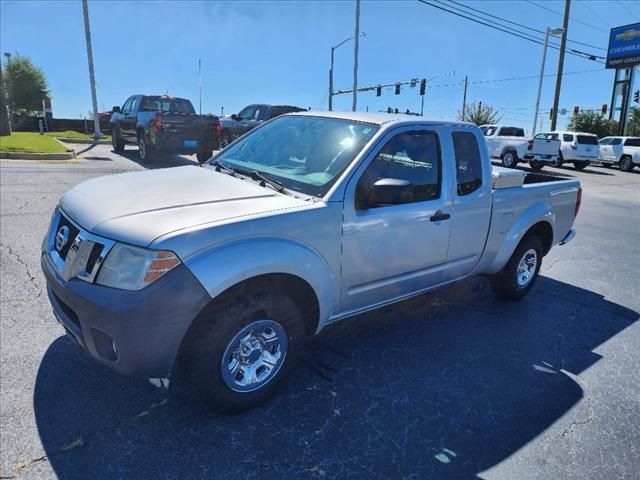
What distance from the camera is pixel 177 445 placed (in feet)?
8.64

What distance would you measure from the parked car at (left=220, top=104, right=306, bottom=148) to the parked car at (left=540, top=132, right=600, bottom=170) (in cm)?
1363

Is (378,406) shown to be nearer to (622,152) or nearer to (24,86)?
(622,152)

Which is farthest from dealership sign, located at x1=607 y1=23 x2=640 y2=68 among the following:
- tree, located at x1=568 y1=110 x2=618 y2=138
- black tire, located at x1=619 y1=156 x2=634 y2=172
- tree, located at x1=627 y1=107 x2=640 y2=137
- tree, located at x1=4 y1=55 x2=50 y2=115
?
tree, located at x1=4 y1=55 x2=50 y2=115

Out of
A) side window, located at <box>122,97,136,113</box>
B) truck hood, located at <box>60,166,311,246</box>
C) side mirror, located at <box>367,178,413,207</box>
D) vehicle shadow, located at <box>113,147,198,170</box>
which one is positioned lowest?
vehicle shadow, located at <box>113,147,198,170</box>

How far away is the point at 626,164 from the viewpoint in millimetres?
25656

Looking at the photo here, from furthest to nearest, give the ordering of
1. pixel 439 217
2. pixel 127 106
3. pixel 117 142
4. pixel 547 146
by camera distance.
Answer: pixel 547 146
pixel 117 142
pixel 127 106
pixel 439 217

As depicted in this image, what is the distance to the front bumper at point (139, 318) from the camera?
2.38 m

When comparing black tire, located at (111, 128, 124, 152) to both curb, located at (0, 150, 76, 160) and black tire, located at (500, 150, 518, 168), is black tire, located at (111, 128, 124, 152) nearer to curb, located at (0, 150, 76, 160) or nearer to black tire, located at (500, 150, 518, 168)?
curb, located at (0, 150, 76, 160)

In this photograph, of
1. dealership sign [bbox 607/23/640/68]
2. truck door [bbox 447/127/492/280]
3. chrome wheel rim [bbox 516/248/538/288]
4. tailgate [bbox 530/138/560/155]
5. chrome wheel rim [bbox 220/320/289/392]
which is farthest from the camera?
dealership sign [bbox 607/23/640/68]

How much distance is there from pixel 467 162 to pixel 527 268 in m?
1.70

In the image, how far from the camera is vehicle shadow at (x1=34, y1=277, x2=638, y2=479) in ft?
8.38

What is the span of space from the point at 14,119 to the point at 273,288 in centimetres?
3794

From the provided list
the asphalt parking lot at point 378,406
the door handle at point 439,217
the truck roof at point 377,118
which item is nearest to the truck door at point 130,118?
the asphalt parking lot at point 378,406

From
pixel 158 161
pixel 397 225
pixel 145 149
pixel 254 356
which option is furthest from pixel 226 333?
pixel 158 161
